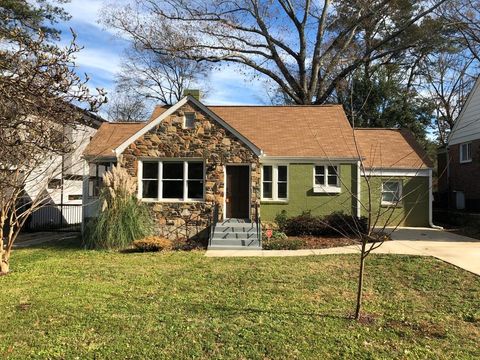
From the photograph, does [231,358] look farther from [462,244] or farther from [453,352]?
[462,244]

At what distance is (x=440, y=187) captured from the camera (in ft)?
87.0

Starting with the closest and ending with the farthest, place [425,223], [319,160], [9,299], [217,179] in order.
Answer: [9,299]
[217,179]
[319,160]
[425,223]

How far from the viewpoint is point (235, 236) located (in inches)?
570

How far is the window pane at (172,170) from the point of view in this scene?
52.5ft

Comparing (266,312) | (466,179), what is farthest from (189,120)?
(466,179)

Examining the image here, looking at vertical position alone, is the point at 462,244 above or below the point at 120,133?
below

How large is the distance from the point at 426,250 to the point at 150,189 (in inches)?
388

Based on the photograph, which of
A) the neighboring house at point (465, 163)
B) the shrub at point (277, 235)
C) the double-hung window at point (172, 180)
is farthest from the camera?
the neighboring house at point (465, 163)

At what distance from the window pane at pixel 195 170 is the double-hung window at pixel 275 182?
323 cm

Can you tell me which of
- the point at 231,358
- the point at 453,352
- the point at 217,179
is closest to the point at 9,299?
the point at 231,358

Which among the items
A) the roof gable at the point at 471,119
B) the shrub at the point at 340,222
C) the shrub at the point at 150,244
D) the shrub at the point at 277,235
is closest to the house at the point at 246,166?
the shrub at the point at 277,235

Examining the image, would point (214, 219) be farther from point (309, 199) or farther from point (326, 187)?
point (326, 187)

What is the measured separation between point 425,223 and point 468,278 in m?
11.2

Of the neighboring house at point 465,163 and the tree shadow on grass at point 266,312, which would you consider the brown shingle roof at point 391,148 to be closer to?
the neighboring house at point 465,163
